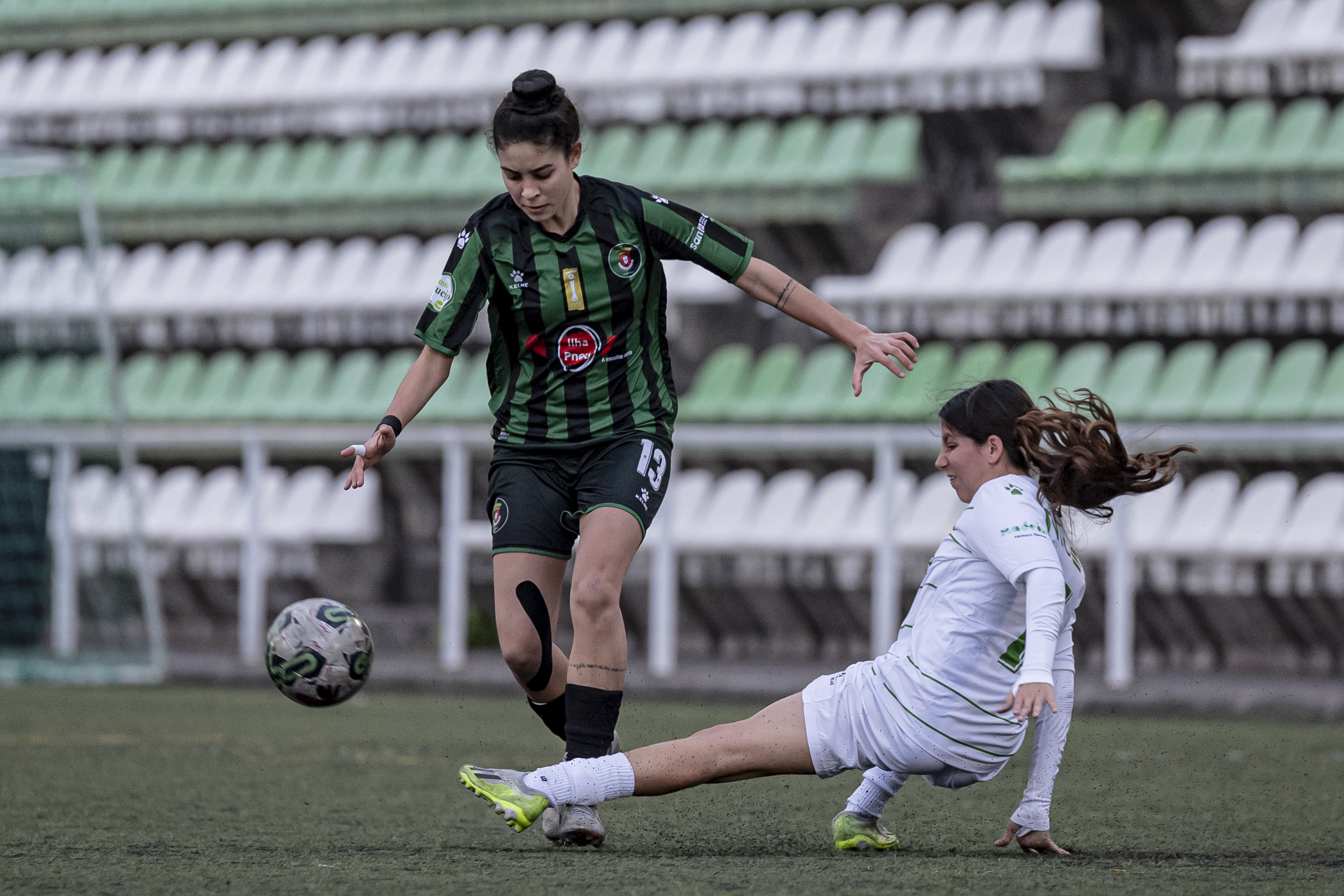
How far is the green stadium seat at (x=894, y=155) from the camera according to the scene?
539 inches

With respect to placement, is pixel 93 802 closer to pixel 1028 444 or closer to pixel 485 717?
pixel 1028 444

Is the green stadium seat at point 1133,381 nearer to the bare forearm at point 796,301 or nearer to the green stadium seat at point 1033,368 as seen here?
the green stadium seat at point 1033,368

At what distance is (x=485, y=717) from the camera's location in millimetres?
9086

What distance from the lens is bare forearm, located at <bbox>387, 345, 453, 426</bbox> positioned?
188 inches

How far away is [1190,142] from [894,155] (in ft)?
6.47

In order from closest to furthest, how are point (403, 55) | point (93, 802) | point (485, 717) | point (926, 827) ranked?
point (926, 827) → point (93, 802) → point (485, 717) → point (403, 55)

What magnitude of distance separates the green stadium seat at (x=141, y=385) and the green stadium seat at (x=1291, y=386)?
25.9 ft

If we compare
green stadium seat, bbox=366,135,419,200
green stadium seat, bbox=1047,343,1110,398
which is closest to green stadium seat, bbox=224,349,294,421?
green stadium seat, bbox=366,135,419,200

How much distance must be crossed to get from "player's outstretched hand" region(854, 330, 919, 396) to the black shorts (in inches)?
20.8

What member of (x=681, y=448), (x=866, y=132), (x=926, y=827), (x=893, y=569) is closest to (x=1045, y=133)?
(x=866, y=132)

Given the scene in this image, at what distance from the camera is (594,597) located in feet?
15.1

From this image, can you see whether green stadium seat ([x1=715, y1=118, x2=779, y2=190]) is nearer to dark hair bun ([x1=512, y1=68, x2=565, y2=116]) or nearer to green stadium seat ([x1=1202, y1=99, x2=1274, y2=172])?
green stadium seat ([x1=1202, y1=99, x2=1274, y2=172])

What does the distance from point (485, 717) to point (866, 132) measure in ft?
21.4

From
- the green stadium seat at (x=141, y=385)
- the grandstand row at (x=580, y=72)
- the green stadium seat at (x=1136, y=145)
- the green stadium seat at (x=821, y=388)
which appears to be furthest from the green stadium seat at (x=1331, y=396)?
the green stadium seat at (x=141, y=385)
